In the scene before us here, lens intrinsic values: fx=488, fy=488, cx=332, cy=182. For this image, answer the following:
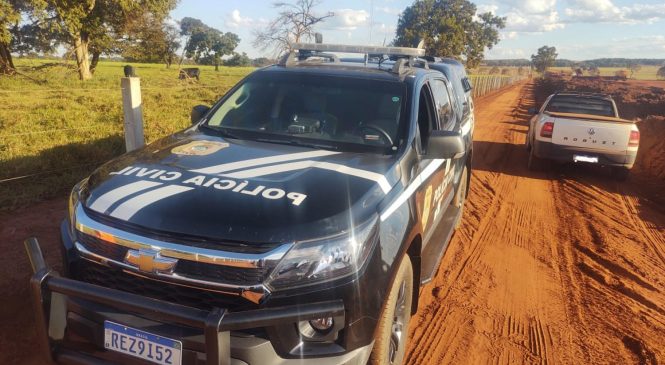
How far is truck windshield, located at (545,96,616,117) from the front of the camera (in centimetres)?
1021

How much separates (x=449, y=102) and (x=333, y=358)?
3366 mm

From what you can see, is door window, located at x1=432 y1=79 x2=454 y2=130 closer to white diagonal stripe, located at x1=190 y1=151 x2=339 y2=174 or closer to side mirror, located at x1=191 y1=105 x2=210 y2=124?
white diagonal stripe, located at x1=190 y1=151 x2=339 y2=174

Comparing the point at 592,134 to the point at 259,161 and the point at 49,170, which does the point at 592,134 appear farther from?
the point at 49,170

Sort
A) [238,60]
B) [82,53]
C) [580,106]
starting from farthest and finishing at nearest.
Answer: [238,60] → [82,53] → [580,106]

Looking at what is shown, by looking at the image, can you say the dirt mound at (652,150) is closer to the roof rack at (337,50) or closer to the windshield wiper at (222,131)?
the roof rack at (337,50)

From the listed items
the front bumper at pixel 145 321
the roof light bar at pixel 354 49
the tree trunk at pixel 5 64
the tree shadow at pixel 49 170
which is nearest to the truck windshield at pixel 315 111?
the roof light bar at pixel 354 49

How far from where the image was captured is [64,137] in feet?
26.7

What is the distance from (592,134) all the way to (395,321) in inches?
300

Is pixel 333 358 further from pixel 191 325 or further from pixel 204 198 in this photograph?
pixel 204 198

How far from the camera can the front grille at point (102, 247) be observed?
7.58 feet

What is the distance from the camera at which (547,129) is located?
9250 millimetres

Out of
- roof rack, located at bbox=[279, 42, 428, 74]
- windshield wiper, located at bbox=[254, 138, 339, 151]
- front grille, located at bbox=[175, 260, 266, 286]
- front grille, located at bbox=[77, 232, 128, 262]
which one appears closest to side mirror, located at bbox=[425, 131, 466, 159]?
windshield wiper, located at bbox=[254, 138, 339, 151]

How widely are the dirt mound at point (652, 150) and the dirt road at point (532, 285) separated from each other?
3.10 m

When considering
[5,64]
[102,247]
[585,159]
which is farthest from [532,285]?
[5,64]
